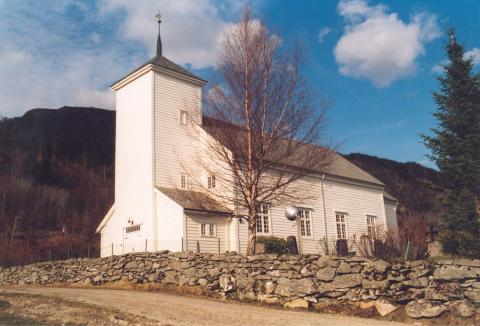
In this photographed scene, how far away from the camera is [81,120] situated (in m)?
115

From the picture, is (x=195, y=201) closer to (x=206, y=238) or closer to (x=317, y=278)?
(x=206, y=238)

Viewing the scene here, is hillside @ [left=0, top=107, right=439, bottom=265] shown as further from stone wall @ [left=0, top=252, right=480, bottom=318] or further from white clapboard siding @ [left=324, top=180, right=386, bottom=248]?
stone wall @ [left=0, top=252, right=480, bottom=318]

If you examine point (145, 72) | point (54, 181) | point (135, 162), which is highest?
point (54, 181)

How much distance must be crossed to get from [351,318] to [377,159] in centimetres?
8429

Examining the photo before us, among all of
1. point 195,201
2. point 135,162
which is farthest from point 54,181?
point 195,201

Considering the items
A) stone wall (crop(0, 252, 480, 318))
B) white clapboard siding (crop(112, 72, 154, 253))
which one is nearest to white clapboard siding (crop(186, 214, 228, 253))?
white clapboard siding (crop(112, 72, 154, 253))

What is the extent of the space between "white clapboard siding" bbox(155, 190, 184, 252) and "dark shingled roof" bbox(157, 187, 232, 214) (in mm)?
251

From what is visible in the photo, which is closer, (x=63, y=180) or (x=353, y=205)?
(x=353, y=205)

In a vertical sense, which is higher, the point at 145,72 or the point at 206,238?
the point at 145,72

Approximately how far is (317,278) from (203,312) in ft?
11.5

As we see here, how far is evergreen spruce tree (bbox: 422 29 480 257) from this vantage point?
62.0ft

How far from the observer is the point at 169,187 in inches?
984

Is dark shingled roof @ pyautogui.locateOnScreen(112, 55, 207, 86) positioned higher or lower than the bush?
higher

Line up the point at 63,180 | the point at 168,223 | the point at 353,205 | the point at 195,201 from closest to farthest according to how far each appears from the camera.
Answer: the point at 195,201
the point at 168,223
the point at 353,205
the point at 63,180
